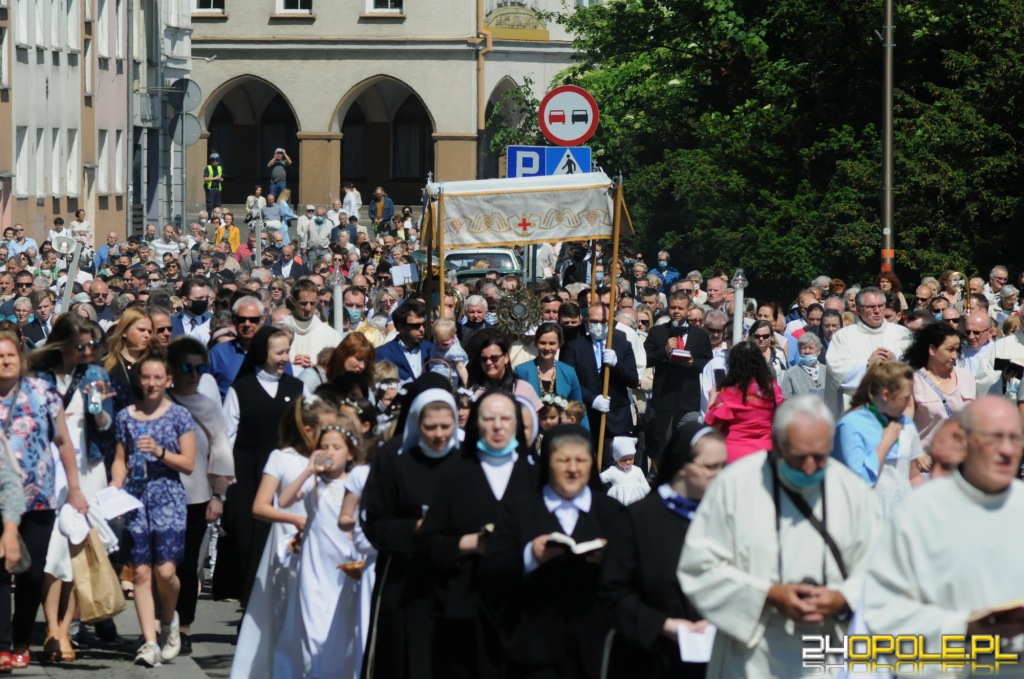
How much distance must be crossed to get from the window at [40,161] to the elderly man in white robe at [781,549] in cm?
4313

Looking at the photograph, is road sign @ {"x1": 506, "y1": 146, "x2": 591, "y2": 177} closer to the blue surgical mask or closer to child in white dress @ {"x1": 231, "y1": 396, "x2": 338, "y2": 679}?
the blue surgical mask

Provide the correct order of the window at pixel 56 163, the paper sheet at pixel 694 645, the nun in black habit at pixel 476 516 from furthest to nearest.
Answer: the window at pixel 56 163, the nun in black habit at pixel 476 516, the paper sheet at pixel 694 645

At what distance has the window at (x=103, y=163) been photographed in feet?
178

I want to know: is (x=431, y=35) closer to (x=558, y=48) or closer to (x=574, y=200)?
(x=558, y=48)

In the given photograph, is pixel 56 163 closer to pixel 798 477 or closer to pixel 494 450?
pixel 494 450

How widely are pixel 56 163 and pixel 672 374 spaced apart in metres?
34.1

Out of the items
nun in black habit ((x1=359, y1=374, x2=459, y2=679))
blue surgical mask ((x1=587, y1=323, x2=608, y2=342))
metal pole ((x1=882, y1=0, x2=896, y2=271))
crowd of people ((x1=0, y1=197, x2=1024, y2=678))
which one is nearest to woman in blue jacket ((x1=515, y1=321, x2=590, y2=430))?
crowd of people ((x1=0, y1=197, x2=1024, y2=678))

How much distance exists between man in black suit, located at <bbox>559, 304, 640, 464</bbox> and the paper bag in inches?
205

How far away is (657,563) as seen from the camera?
8062mm

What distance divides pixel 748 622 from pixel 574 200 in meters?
11.1

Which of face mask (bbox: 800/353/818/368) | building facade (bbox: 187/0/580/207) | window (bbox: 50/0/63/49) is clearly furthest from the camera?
building facade (bbox: 187/0/580/207)

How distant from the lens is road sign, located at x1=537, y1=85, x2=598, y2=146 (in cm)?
1972

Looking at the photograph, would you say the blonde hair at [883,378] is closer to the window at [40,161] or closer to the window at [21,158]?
the window at [21,158]

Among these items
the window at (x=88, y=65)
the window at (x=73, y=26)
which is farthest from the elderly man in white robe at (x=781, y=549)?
the window at (x=88, y=65)
